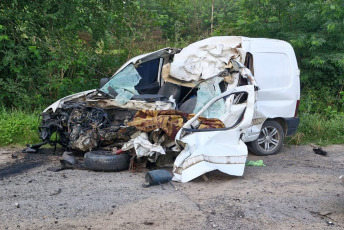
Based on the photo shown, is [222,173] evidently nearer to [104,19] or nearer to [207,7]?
[104,19]

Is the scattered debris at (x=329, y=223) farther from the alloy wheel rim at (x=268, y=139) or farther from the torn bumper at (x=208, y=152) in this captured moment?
the alloy wheel rim at (x=268, y=139)

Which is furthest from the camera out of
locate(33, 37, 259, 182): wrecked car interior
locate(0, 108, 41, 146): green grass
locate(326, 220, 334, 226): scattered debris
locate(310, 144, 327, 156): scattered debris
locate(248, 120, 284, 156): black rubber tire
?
locate(310, 144, 327, 156): scattered debris

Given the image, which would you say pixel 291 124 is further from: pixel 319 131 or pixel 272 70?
pixel 319 131

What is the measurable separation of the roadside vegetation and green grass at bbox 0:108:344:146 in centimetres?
2

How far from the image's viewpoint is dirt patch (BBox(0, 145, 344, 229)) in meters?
4.72

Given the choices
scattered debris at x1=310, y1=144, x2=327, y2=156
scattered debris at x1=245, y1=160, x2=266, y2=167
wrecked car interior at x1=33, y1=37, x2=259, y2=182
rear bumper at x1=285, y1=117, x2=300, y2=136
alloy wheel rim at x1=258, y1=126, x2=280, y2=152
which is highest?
wrecked car interior at x1=33, y1=37, x2=259, y2=182

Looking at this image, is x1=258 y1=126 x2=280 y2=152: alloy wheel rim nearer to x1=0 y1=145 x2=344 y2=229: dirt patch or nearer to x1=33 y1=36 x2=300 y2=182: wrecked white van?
x1=33 y1=36 x2=300 y2=182: wrecked white van

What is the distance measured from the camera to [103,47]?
11.7 m

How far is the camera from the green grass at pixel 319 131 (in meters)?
9.96

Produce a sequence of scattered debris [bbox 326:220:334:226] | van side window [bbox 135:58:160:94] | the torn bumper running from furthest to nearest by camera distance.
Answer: van side window [bbox 135:58:160:94], the torn bumper, scattered debris [bbox 326:220:334:226]

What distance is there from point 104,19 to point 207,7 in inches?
288

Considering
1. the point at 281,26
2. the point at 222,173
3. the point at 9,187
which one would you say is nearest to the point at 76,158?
the point at 9,187

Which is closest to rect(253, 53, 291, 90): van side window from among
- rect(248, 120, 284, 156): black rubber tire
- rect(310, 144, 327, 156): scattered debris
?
rect(248, 120, 284, 156): black rubber tire

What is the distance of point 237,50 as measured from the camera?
7.75 meters
